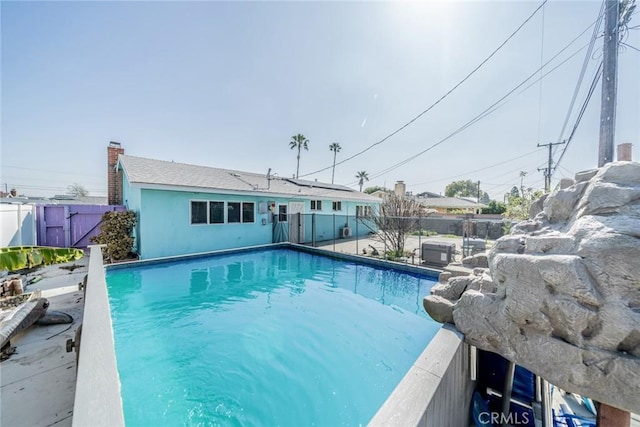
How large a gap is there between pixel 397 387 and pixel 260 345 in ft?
10.5

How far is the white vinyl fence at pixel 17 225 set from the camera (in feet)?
29.3

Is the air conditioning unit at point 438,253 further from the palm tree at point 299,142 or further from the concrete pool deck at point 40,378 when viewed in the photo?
the palm tree at point 299,142

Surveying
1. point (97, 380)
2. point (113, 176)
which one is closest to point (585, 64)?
point (97, 380)

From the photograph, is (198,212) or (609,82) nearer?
(609,82)

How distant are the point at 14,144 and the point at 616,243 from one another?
20.9m

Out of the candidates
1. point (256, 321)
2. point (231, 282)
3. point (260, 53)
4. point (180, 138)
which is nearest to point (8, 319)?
point (256, 321)

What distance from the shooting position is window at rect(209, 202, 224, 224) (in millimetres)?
10796

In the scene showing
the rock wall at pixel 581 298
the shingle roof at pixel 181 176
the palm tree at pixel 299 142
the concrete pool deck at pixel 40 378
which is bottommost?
the concrete pool deck at pixel 40 378

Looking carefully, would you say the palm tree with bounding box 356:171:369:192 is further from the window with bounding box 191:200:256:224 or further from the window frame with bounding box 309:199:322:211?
the window with bounding box 191:200:256:224

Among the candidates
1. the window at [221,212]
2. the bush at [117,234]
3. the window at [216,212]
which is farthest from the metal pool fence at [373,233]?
the bush at [117,234]

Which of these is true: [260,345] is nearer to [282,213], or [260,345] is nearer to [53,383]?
[53,383]

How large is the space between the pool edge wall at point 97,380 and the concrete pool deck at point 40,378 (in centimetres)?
111

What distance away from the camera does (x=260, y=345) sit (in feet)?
14.6

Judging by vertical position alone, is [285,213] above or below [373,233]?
above
